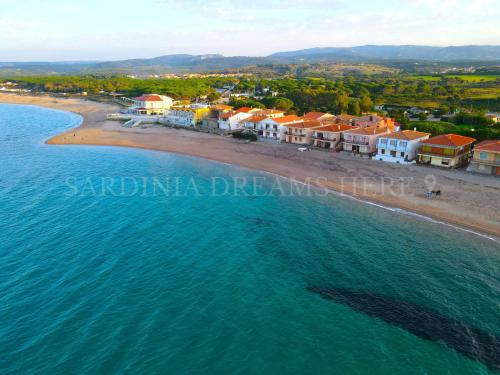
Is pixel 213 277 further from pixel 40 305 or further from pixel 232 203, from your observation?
pixel 232 203

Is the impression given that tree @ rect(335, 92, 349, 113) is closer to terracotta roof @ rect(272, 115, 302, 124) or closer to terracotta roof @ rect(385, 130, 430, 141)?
terracotta roof @ rect(272, 115, 302, 124)

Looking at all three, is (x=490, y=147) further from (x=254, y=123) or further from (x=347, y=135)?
(x=254, y=123)

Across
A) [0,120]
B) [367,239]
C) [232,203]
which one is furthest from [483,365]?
[0,120]

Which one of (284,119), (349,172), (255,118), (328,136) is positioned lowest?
(349,172)

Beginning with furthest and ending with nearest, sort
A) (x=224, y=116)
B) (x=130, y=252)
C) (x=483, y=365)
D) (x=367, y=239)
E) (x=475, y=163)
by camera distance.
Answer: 1. (x=224, y=116)
2. (x=475, y=163)
3. (x=367, y=239)
4. (x=130, y=252)
5. (x=483, y=365)

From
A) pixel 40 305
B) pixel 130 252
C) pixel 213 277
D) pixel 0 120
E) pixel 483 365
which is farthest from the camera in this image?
pixel 0 120

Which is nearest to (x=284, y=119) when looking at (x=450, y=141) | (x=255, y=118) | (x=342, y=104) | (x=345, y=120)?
(x=255, y=118)

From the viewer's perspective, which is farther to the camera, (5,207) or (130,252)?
(5,207)
